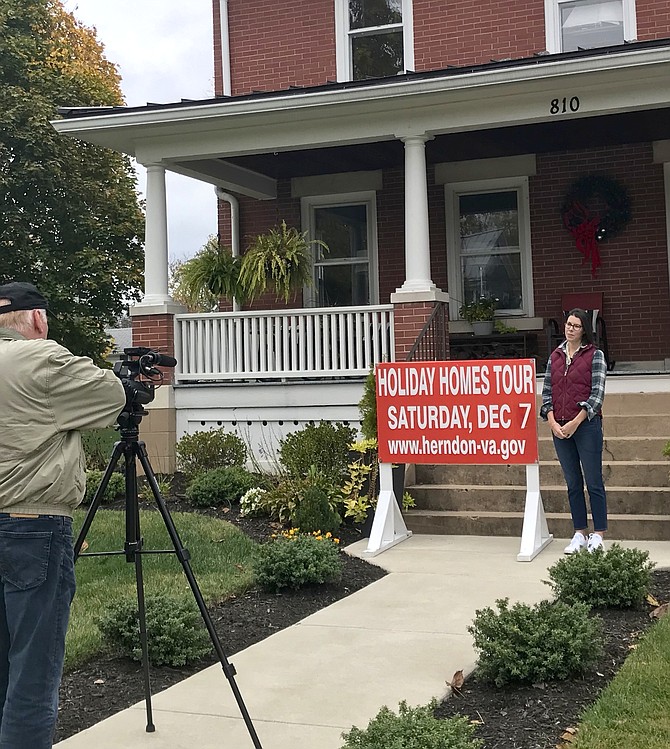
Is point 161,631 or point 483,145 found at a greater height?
point 483,145

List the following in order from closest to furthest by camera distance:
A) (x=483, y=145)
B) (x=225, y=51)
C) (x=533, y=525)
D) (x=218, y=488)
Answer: (x=533, y=525) → (x=218, y=488) → (x=483, y=145) → (x=225, y=51)

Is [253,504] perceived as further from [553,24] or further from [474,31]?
[553,24]

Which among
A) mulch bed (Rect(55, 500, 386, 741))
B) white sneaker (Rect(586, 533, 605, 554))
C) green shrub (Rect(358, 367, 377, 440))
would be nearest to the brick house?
green shrub (Rect(358, 367, 377, 440))

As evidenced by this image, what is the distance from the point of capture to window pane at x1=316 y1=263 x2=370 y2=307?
14.0 meters

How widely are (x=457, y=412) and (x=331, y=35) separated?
7806mm

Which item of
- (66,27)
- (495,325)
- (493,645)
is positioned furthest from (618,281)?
(66,27)

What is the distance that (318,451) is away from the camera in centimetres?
962

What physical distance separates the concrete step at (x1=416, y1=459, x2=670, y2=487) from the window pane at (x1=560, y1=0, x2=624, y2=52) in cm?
644

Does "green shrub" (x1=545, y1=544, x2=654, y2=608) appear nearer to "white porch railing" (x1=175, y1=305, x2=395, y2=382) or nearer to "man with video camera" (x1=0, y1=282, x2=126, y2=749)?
"man with video camera" (x1=0, y1=282, x2=126, y2=749)

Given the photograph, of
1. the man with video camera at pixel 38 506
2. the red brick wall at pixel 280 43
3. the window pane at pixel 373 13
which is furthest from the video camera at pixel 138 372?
the window pane at pixel 373 13

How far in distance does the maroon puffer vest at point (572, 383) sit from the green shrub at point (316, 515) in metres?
2.14

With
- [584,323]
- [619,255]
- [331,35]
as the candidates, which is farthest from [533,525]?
[331,35]

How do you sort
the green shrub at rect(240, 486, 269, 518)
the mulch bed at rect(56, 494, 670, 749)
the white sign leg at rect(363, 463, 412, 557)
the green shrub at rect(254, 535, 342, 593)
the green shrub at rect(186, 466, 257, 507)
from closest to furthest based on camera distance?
the mulch bed at rect(56, 494, 670, 749) → the green shrub at rect(254, 535, 342, 593) → the white sign leg at rect(363, 463, 412, 557) → the green shrub at rect(240, 486, 269, 518) → the green shrub at rect(186, 466, 257, 507)

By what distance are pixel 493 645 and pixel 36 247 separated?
17560 mm
